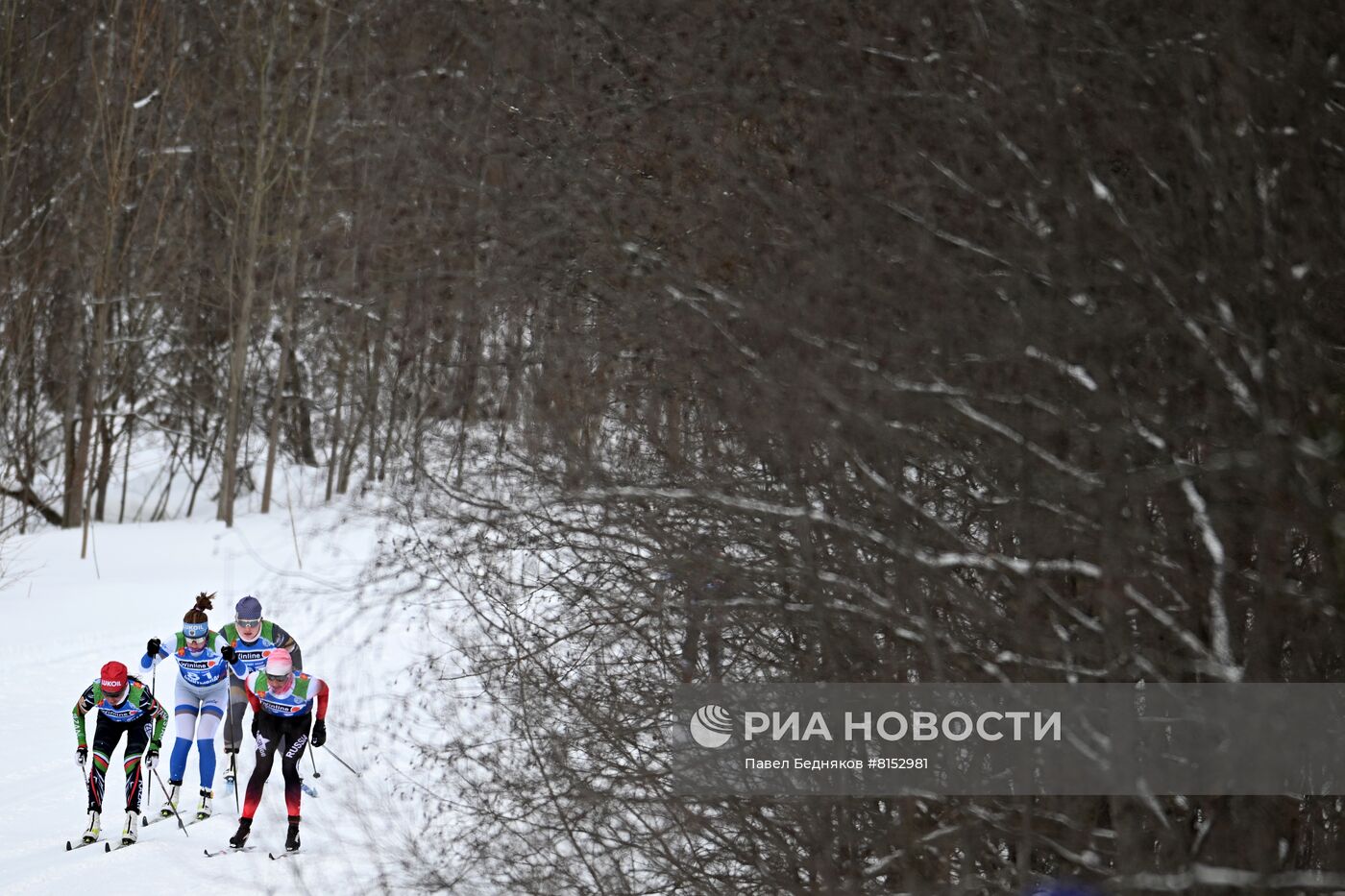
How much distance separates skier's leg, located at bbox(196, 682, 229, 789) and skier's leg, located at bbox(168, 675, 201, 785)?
7cm

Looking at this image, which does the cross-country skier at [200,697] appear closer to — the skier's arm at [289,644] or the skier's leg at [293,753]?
the skier's arm at [289,644]

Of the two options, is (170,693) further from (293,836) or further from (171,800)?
(293,836)

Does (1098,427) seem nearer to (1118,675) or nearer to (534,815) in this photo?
(1118,675)

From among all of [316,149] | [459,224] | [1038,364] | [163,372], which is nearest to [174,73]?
[316,149]


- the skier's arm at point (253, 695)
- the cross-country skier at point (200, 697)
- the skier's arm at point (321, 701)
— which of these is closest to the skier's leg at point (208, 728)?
the cross-country skier at point (200, 697)

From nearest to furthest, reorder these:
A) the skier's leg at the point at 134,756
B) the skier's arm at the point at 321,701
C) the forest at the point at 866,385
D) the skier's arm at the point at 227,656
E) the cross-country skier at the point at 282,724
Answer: the forest at the point at 866,385 → the skier's arm at the point at 321,701 → the cross-country skier at the point at 282,724 → the skier's leg at the point at 134,756 → the skier's arm at the point at 227,656

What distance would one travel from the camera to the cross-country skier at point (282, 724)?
10.2m

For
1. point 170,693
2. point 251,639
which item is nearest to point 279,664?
point 251,639

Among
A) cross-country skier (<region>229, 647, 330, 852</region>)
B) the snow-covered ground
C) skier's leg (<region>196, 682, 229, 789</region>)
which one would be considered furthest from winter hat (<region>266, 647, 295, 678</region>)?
skier's leg (<region>196, 682, 229, 789</region>)

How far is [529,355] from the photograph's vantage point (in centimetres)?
571

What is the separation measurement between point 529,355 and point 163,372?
1053 inches

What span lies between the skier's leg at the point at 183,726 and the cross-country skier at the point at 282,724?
124cm

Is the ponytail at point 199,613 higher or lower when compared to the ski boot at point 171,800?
higher

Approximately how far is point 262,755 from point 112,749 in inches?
47.4
